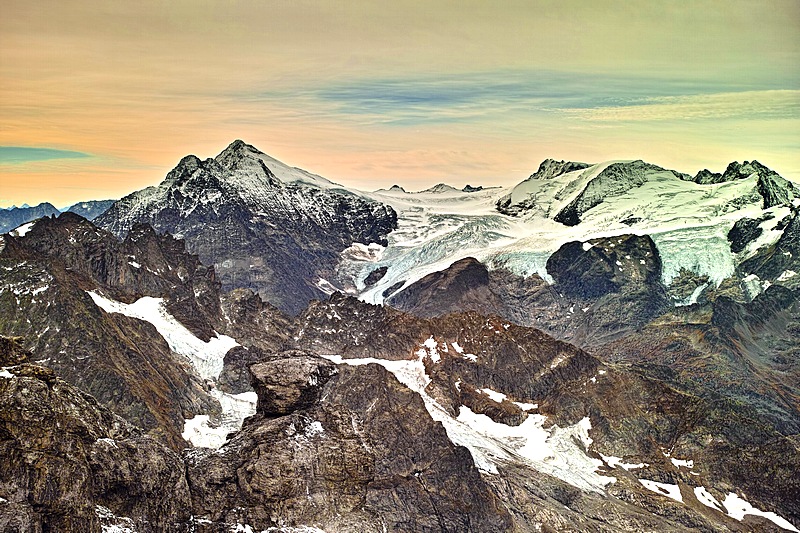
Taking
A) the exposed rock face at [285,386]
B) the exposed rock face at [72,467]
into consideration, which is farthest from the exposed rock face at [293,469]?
the exposed rock face at [72,467]

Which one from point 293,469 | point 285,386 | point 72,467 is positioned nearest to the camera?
point 72,467

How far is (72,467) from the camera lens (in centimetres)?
4456

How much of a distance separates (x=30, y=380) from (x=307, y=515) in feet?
58.7

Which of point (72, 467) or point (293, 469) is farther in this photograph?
point (293, 469)

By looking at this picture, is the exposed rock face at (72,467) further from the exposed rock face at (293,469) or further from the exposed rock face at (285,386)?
the exposed rock face at (285,386)

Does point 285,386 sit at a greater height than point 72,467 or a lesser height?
lesser

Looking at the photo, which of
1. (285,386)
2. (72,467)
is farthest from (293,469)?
(72,467)

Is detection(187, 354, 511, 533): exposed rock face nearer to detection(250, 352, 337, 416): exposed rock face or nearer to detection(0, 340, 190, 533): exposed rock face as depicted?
detection(250, 352, 337, 416): exposed rock face

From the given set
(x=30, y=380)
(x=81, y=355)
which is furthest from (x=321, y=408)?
(x=81, y=355)

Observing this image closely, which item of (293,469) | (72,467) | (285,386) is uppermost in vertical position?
(72,467)

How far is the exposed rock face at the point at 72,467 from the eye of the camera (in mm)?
42625

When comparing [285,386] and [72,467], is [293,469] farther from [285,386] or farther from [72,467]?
[72,467]

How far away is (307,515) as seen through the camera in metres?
53.0

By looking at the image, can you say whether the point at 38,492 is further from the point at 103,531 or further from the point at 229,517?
the point at 229,517
